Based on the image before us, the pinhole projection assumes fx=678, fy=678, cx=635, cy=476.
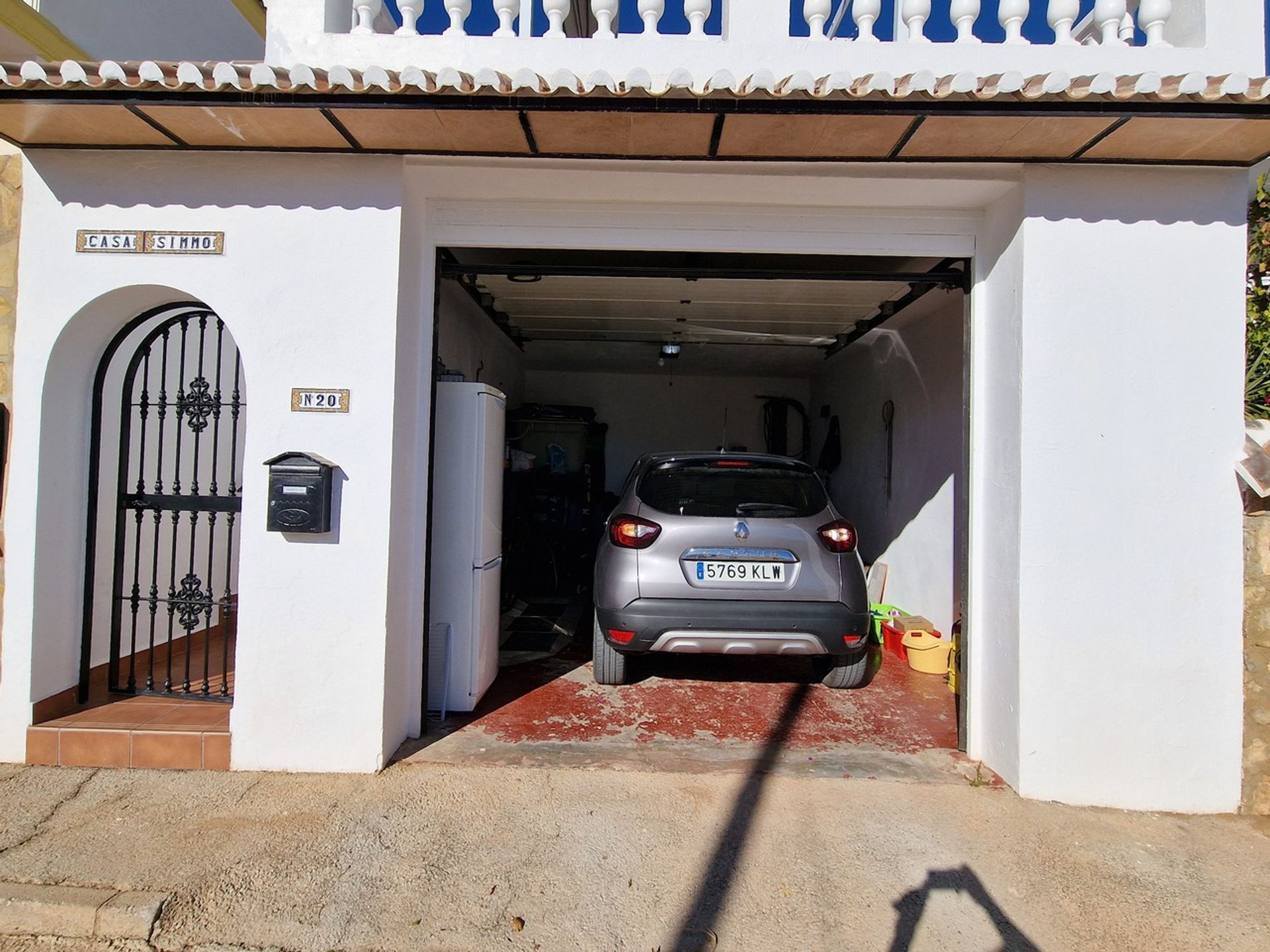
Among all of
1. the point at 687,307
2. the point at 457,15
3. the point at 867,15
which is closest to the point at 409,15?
the point at 457,15

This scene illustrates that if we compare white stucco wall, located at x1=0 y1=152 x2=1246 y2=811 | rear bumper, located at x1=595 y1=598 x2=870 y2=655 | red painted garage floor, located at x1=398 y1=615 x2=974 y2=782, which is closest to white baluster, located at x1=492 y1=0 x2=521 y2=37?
white stucco wall, located at x1=0 y1=152 x2=1246 y2=811

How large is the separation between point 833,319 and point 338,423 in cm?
483

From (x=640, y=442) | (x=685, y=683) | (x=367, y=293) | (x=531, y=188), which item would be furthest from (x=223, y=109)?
(x=640, y=442)

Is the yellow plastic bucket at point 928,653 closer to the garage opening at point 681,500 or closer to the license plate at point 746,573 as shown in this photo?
the garage opening at point 681,500

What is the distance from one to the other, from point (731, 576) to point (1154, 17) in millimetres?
3826

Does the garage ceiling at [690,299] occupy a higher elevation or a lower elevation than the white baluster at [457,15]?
lower

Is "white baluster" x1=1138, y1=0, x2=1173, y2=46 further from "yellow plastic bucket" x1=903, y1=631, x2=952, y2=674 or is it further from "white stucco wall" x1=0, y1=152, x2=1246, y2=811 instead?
"yellow plastic bucket" x1=903, y1=631, x2=952, y2=674

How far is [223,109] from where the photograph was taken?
3061 mm

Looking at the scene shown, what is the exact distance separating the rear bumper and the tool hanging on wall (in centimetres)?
314

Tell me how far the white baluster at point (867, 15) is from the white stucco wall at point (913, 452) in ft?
5.74

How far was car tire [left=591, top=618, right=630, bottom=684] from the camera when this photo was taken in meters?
4.66

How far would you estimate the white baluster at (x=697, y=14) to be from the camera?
3775 millimetres

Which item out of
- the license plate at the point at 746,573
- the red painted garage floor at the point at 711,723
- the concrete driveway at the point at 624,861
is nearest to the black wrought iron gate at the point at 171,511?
the concrete driveway at the point at 624,861

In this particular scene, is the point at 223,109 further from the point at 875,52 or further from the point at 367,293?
the point at 875,52
